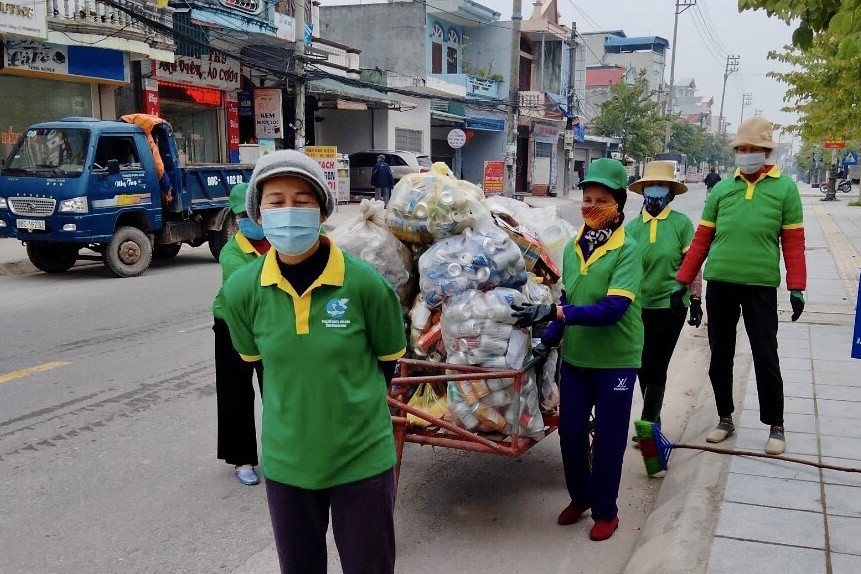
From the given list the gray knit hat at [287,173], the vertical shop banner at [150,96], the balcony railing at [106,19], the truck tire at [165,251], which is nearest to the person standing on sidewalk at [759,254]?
the gray knit hat at [287,173]

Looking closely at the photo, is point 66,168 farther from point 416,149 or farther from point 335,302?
point 416,149

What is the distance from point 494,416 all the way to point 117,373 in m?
3.95

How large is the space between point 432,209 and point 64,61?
14.2 metres

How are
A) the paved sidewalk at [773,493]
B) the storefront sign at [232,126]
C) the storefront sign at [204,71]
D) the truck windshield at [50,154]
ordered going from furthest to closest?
the storefront sign at [232,126] → the storefront sign at [204,71] → the truck windshield at [50,154] → the paved sidewalk at [773,493]

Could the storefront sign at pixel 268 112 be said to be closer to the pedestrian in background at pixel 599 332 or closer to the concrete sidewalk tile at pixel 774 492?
the pedestrian in background at pixel 599 332

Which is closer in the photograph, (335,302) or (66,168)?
(335,302)

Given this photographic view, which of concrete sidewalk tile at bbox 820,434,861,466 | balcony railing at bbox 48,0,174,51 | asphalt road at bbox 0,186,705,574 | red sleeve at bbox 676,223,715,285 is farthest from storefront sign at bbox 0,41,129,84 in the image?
concrete sidewalk tile at bbox 820,434,861,466

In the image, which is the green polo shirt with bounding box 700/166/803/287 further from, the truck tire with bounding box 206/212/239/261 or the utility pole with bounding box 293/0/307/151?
the utility pole with bounding box 293/0/307/151

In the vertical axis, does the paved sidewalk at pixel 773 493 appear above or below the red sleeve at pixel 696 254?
below

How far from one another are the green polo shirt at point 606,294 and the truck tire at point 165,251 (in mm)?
11008

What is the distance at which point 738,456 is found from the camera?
4305 millimetres

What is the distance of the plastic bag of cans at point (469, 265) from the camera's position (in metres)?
3.80

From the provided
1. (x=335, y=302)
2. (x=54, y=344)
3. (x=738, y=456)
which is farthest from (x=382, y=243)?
(x=54, y=344)

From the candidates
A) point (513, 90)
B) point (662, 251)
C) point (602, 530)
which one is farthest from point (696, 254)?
point (513, 90)
